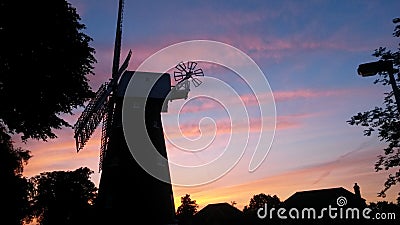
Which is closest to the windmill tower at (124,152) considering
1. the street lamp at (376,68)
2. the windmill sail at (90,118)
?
the windmill sail at (90,118)

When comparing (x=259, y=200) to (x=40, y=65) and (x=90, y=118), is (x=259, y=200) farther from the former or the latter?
(x=40, y=65)

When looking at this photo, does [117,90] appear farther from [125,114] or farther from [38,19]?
[38,19]

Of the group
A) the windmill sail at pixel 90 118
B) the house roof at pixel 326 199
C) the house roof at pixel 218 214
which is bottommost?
the house roof at pixel 218 214

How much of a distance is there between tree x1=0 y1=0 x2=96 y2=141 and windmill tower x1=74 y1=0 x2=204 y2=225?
2.99 metres

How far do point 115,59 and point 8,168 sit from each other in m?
10.7

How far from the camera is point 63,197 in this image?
215ft

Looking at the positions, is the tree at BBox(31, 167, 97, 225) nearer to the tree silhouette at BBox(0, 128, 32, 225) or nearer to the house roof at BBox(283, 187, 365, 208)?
the tree silhouette at BBox(0, 128, 32, 225)

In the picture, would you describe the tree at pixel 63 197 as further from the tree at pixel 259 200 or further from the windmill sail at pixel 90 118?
the tree at pixel 259 200

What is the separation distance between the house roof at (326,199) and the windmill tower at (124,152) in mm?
21536

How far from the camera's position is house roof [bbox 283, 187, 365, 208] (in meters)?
40.6

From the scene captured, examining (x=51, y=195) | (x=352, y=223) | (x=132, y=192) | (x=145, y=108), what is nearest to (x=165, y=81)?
(x=145, y=108)

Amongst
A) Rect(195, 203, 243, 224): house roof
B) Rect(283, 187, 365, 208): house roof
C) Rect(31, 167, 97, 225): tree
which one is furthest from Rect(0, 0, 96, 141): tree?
Rect(31, 167, 97, 225): tree

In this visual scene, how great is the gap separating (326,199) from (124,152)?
25.8 meters

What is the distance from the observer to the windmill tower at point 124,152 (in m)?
23.7
